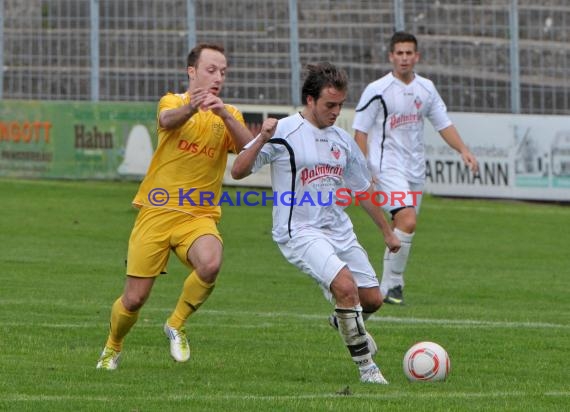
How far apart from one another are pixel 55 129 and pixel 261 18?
4.44 m

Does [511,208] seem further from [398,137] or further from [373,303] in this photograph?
[373,303]

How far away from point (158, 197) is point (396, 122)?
466cm

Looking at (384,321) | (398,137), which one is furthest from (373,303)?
(398,137)

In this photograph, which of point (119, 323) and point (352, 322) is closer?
point (352, 322)

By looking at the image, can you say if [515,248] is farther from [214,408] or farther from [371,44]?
[214,408]

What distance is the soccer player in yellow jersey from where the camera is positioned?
887cm

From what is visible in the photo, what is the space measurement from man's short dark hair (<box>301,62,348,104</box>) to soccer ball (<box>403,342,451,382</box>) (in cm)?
163

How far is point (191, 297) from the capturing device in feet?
30.1

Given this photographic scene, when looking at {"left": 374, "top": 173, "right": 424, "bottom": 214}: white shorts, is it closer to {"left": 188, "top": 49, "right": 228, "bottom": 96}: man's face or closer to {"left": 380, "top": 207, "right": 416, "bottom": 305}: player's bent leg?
{"left": 380, "top": 207, "right": 416, "bottom": 305}: player's bent leg

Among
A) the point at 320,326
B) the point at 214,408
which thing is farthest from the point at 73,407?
the point at 320,326

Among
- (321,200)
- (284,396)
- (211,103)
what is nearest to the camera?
(284,396)

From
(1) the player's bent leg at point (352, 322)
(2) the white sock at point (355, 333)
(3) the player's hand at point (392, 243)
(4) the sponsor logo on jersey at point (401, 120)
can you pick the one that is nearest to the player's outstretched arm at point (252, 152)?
(1) the player's bent leg at point (352, 322)

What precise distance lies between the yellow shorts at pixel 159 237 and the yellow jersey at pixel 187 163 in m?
0.07

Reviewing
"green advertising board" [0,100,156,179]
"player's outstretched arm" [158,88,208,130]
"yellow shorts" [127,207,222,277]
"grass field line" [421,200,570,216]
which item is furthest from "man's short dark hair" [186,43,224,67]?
"green advertising board" [0,100,156,179]
